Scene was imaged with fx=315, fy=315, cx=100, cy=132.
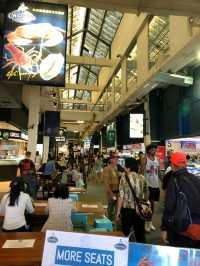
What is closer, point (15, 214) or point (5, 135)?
point (15, 214)

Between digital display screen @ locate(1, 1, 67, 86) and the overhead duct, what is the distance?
3.46 metres

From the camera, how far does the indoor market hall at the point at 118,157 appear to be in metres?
1.67

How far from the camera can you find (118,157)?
25.8 ft

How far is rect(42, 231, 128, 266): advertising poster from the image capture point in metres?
1.58

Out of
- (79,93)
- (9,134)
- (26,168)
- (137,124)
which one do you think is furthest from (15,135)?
(79,93)

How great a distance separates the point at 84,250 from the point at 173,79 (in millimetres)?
8299

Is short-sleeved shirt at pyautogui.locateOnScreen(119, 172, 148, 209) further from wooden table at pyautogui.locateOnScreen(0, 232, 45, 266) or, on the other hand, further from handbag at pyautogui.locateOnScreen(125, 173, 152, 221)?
wooden table at pyautogui.locateOnScreen(0, 232, 45, 266)

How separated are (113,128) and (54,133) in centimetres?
624

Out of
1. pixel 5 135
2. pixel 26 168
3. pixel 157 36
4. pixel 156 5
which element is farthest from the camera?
pixel 5 135

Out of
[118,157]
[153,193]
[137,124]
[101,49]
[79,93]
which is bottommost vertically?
[153,193]

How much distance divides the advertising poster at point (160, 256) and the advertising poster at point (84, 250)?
80mm

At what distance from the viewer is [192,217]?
303 cm

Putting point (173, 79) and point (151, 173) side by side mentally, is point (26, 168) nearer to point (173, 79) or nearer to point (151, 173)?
point (151, 173)

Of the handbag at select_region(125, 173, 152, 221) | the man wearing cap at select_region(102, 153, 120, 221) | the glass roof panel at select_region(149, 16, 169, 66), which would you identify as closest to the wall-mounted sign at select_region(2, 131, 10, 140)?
the glass roof panel at select_region(149, 16, 169, 66)
